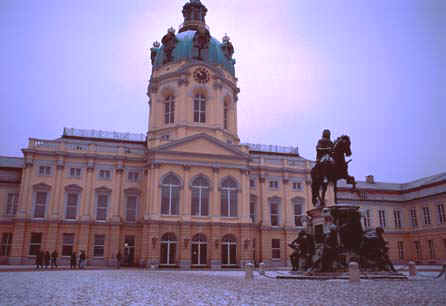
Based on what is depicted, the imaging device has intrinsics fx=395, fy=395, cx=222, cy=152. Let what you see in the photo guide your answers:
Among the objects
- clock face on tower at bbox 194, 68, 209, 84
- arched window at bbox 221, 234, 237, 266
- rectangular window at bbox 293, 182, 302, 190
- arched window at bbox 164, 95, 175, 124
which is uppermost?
clock face on tower at bbox 194, 68, 209, 84

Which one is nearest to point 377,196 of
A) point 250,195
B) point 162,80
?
point 250,195

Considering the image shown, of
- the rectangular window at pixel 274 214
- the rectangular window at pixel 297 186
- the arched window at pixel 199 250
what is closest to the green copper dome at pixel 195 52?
the rectangular window at pixel 297 186

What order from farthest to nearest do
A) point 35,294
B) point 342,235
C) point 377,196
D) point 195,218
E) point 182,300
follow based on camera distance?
point 377,196 → point 195,218 → point 342,235 → point 35,294 → point 182,300

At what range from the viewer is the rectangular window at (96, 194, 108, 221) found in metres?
41.5

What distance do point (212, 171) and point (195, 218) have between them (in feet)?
17.2

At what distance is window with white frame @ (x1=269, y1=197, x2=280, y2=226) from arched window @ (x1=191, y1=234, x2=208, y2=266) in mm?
10416

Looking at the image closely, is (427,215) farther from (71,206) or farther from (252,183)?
(71,206)

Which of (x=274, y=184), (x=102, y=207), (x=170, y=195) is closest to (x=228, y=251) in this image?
(x=170, y=195)

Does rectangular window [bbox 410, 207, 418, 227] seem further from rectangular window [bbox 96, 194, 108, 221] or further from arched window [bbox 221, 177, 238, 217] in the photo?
rectangular window [bbox 96, 194, 108, 221]

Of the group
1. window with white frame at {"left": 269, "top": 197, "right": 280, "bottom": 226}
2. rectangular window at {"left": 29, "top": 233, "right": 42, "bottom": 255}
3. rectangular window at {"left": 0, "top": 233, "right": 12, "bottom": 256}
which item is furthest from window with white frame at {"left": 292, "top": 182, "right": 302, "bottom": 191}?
rectangular window at {"left": 0, "top": 233, "right": 12, "bottom": 256}

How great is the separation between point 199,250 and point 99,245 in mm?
10403

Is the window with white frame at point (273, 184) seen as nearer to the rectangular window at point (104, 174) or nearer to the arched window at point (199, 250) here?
the arched window at point (199, 250)

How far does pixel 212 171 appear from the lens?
41656 millimetres

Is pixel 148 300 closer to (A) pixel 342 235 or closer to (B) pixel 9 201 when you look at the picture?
(A) pixel 342 235
